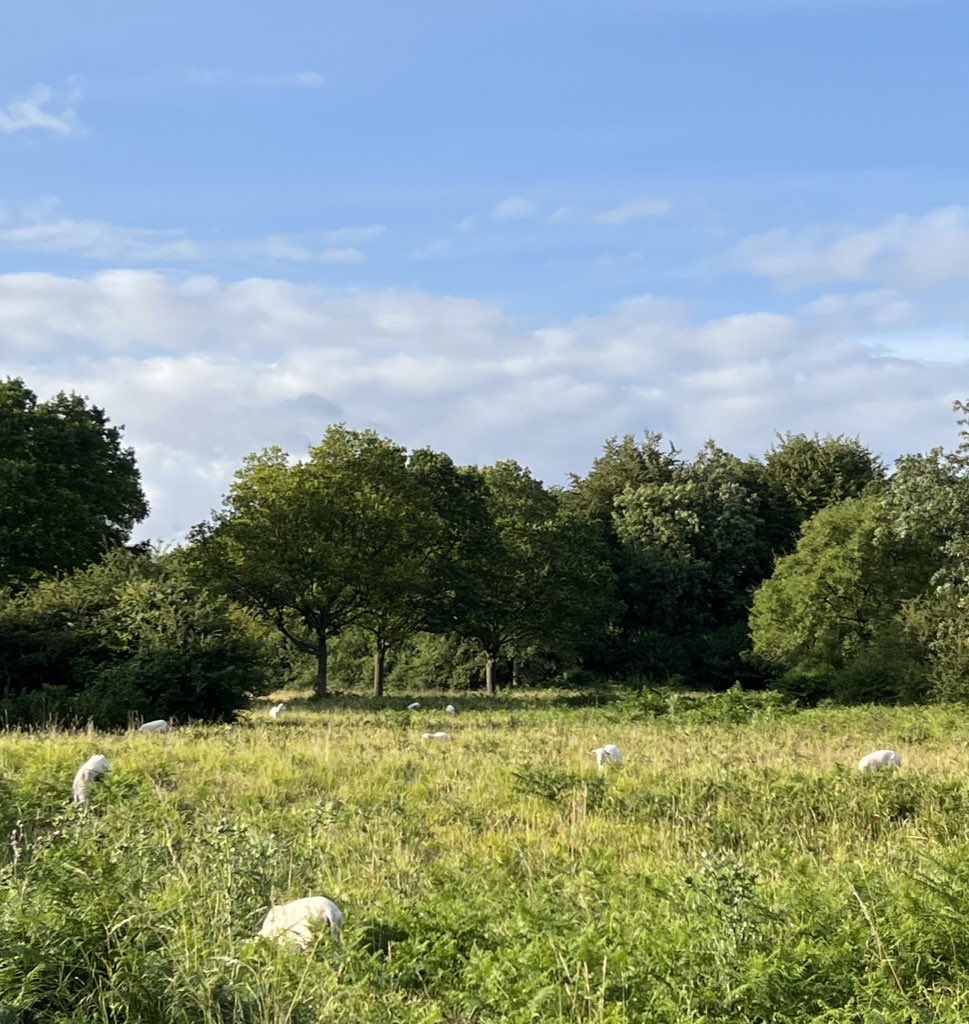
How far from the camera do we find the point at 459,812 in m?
10.4

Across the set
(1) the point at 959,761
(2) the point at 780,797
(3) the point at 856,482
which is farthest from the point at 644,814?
(3) the point at 856,482

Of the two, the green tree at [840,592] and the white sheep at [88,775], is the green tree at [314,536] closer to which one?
the green tree at [840,592]

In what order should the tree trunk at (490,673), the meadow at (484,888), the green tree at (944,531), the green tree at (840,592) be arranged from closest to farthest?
the meadow at (484,888) → the green tree at (944,531) → the green tree at (840,592) → the tree trunk at (490,673)

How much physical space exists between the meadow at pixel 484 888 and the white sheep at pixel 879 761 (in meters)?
0.65

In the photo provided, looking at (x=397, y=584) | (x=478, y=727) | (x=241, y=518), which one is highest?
(x=241, y=518)

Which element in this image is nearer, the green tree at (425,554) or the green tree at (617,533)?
the green tree at (425,554)

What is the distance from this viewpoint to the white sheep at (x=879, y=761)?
13062 millimetres

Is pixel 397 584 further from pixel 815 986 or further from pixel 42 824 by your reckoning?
pixel 815 986

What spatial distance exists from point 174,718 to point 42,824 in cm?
1282

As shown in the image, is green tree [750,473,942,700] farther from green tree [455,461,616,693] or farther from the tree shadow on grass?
green tree [455,461,616,693]

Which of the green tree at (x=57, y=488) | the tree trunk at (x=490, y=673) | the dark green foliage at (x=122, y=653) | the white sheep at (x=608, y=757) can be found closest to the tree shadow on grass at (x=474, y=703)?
the tree trunk at (x=490, y=673)

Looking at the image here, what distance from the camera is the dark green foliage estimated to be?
22031 mm

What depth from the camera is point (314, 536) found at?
123 feet

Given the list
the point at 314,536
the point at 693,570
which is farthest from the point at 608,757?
the point at 693,570
